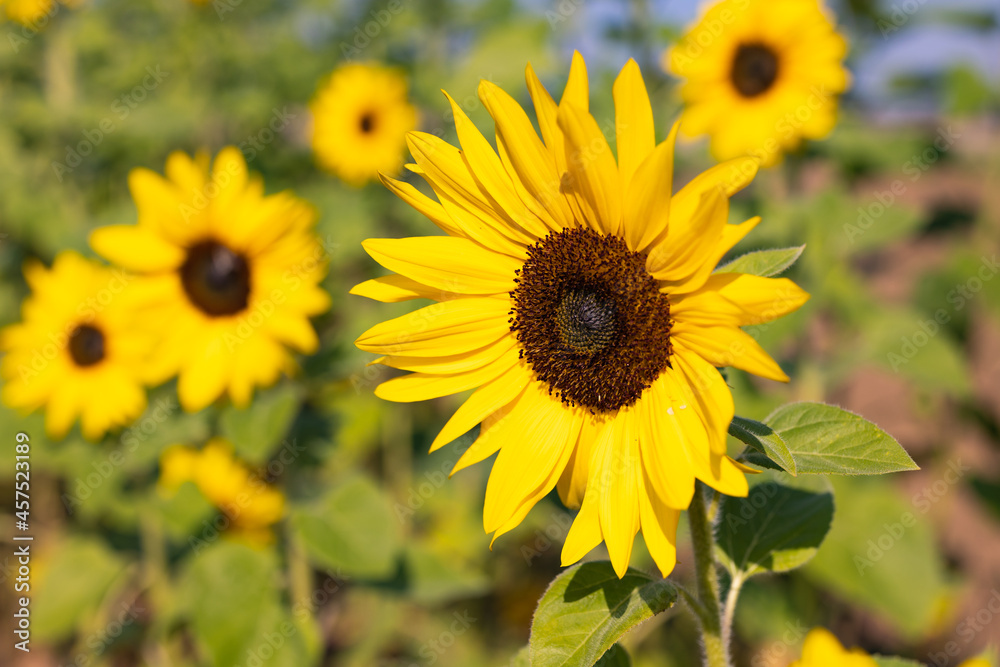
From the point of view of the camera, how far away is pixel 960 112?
430 cm

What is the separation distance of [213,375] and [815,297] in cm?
238

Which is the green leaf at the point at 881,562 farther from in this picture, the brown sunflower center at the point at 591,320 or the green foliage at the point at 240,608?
the green foliage at the point at 240,608

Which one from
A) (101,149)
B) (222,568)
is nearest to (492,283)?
(222,568)

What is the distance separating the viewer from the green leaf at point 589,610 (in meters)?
1.30

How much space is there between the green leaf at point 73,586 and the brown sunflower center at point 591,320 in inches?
118

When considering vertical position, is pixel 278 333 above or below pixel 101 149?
below

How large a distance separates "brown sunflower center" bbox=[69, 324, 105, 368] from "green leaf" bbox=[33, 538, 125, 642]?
96 centimetres

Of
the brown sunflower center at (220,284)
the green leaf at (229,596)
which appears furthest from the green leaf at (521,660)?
the brown sunflower center at (220,284)

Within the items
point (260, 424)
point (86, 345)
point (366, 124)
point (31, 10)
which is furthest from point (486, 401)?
point (31, 10)

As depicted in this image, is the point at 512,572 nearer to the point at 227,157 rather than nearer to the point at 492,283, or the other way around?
the point at 227,157

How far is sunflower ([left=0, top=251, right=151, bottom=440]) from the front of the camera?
3.28m

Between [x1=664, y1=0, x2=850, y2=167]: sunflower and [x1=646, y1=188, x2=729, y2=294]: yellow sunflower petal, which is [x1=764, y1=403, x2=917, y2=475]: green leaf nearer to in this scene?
[x1=646, y1=188, x2=729, y2=294]: yellow sunflower petal

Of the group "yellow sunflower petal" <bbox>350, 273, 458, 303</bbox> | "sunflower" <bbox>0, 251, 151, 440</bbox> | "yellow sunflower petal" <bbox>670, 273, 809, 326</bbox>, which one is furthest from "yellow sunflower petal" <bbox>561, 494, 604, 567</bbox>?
"sunflower" <bbox>0, 251, 151, 440</bbox>

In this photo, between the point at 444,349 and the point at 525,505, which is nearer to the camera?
the point at 525,505
